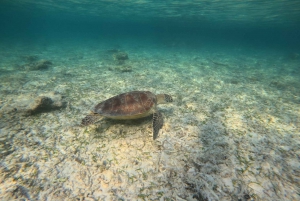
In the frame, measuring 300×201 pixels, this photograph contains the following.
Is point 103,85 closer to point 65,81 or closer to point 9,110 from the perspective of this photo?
point 65,81

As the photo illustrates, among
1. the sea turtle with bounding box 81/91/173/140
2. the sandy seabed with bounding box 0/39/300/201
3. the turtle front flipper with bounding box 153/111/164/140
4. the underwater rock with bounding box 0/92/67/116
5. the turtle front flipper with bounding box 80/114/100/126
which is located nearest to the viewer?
the sandy seabed with bounding box 0/39/300/201

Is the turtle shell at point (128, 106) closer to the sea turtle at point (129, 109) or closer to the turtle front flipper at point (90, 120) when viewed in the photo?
the sea turtle at point (129, 109)

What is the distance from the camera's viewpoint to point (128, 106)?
17.7 ft

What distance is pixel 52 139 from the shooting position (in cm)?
521

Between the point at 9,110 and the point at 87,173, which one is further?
the point at 9,110

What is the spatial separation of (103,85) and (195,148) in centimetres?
769

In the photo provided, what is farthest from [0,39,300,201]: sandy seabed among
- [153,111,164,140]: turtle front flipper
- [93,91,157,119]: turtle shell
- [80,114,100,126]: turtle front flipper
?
[93,91,157,119]: turtle shell

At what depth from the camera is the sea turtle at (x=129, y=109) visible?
529 cm

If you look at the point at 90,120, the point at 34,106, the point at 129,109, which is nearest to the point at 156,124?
the point at 129,109

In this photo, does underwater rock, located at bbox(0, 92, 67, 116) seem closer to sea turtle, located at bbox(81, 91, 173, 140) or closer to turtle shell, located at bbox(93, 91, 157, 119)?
sea turtle, located at bbox(81, 91, 173, 140)

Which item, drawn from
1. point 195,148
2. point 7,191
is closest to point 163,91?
point 195,148

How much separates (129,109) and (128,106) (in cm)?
13

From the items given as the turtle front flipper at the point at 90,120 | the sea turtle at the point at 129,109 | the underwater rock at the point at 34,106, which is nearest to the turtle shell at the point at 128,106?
the sea turtle at the point at 129,109

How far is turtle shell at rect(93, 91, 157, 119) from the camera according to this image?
17.4 ft
